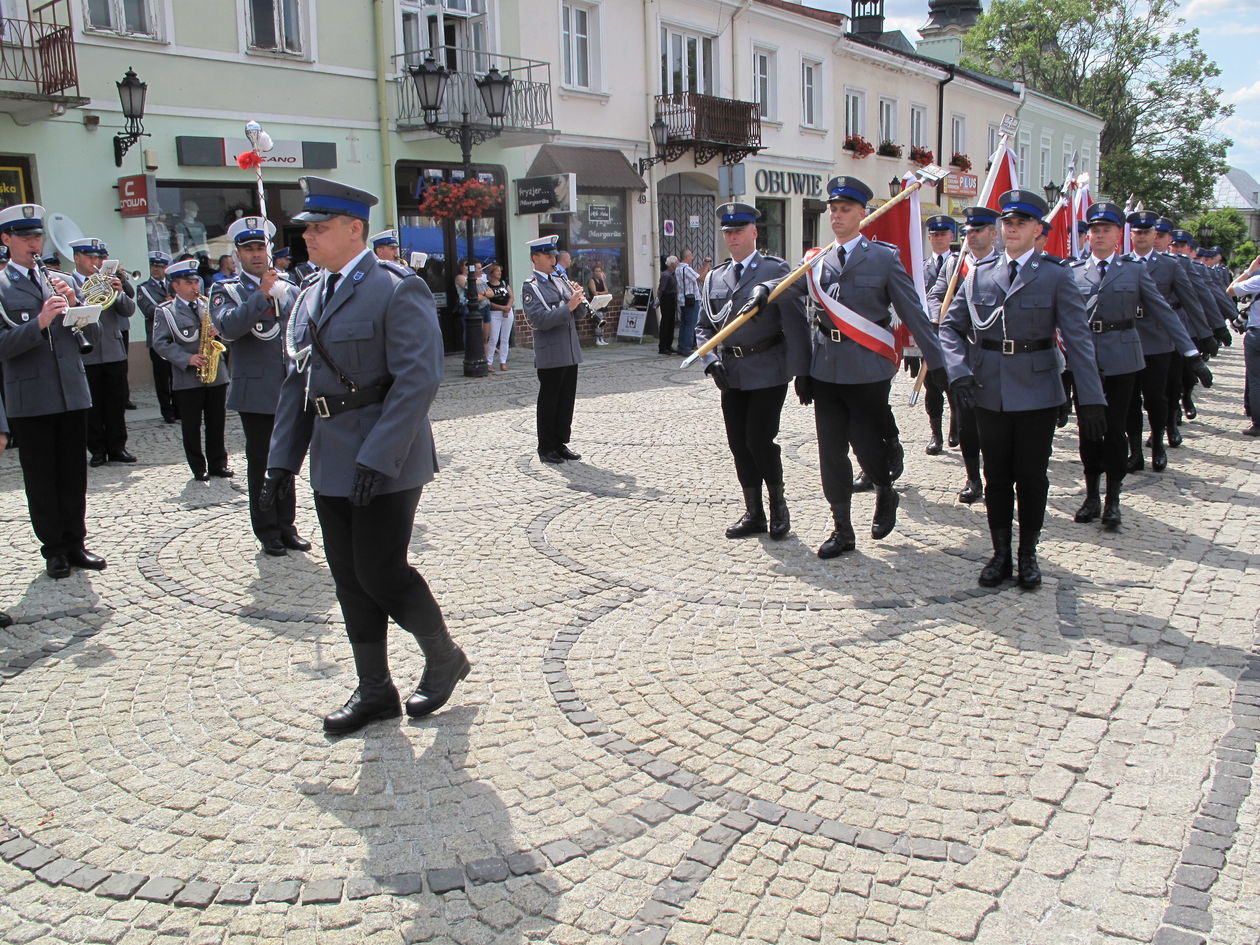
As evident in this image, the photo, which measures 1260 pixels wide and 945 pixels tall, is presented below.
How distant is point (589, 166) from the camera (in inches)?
866

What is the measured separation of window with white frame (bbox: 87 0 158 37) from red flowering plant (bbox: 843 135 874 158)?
20.0 m

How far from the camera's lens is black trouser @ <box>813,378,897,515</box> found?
6297mm

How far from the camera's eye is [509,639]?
200 inches

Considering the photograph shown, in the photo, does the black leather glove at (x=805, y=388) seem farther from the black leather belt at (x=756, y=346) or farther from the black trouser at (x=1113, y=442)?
the black trouser at (x=1113, y=442)

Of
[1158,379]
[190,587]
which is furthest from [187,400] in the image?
[1158,379]

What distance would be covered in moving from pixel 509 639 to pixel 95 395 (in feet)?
23.0

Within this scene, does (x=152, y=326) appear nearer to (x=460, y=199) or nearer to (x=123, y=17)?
(x=123, y=17)

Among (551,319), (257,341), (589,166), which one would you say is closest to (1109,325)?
(551,319)

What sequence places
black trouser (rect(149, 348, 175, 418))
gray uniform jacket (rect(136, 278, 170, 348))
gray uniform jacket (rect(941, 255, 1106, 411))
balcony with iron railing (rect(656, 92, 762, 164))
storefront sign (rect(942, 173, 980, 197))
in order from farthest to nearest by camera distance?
balcony with iron railing (rect(656, 92, 762, 164)) < gray uniform jacket (rect(136, 278, 170, 348)) < black trouser (rect(149, 348, 175, 418)) < storefront sign (rect(942, 173, 980, 197)) < gray uniform jacket (rect(941, 255, 1106, 411))

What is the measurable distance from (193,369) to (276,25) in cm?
1109

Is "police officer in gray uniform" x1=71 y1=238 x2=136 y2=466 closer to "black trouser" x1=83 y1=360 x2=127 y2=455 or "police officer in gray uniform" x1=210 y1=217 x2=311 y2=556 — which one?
"black trouser" x1=83 y1=360 x2=127 y2=455

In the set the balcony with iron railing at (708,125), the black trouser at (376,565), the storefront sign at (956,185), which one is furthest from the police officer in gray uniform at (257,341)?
the balcony with iron railing at (708,125)

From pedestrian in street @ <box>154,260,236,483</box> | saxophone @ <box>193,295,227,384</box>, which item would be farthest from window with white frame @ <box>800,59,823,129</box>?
saxophone @ <box>193,295,227,384</box>

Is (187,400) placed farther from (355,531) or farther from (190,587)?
(355,531)
